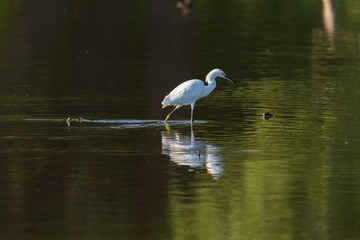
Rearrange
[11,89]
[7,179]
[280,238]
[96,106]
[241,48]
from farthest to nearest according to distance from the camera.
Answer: [241,48]
[11,89]
[96,106]
[7,179]
[280,238]

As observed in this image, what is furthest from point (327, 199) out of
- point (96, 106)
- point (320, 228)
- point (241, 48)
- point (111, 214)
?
point (241, 48)

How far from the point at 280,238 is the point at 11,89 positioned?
576 inches

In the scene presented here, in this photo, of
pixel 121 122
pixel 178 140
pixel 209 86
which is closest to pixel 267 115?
pixel 209 86

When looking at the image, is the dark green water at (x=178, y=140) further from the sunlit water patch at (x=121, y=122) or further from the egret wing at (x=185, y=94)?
the egret wing at (x=185, y=94)

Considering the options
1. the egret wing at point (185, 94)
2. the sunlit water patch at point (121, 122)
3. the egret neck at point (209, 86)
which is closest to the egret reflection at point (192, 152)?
the sunlit water patch at point (121, 122)

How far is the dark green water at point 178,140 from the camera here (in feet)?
36.6

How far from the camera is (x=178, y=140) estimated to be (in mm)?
16891

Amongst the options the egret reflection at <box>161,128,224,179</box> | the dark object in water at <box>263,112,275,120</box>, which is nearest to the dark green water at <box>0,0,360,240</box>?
the egret reflection at <box>161,128,224,179</box>

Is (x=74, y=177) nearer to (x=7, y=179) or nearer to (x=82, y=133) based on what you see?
(x=7, y=179)

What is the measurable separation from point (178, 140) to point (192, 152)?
53.0 inches

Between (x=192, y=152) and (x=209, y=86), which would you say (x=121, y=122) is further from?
(x=192, y=152)

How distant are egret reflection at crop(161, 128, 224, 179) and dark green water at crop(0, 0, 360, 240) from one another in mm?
28

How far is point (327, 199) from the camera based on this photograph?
1209cm

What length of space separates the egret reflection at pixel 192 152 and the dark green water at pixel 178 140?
28 mm
